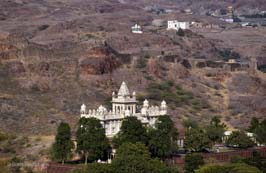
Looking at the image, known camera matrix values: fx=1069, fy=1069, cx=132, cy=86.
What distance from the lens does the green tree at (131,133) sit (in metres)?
92.6

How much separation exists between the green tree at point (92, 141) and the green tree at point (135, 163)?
4.77m

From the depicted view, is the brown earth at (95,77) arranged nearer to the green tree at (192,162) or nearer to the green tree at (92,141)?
the green tree at (92,141)

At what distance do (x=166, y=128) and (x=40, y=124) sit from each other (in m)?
20.8

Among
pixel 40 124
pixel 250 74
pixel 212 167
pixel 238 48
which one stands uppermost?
pixel 238 48

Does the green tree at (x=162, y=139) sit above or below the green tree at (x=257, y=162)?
above

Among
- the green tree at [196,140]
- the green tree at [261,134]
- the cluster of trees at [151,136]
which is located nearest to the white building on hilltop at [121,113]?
the cluster of trees at [151,136]

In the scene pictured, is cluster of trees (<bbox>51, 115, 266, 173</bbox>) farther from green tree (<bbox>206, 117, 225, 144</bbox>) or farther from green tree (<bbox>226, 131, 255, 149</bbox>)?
green tree (<bbox>226, 131, 255, 149</bbox>)

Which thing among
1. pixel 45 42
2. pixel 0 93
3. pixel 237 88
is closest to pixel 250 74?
pixel 237 88

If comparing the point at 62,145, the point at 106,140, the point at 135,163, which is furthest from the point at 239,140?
the point at 135,163

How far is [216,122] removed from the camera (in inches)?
4328

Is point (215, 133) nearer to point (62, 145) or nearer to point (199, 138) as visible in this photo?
point (199, 138)

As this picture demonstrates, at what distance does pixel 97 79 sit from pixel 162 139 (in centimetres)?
3408

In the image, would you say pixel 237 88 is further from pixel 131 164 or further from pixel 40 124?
pixel 131 164

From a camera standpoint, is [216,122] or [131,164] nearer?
[131,164]
